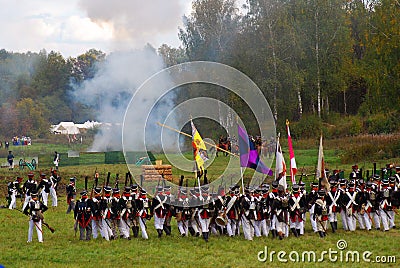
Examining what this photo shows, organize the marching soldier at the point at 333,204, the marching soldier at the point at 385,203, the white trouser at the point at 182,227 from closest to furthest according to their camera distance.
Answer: the white trouser at the point at 182,227
the marching soldier at the point at 333,204
the marching soldier at the point at 385,203

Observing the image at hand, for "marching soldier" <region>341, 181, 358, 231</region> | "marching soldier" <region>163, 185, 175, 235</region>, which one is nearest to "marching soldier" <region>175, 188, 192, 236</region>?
"marching soldier" <region>163, 185, 175, 235</region>

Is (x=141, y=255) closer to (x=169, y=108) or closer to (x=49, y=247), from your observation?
(x=49, y=247)

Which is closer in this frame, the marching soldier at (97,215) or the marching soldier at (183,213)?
the marching soldier at (97,215)

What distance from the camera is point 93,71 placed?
60.8 meters

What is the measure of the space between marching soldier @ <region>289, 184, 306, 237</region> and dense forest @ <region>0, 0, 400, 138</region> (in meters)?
23.8

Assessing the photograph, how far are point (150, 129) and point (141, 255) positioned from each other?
33955 mm

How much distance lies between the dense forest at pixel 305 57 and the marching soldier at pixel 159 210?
25.8 metres

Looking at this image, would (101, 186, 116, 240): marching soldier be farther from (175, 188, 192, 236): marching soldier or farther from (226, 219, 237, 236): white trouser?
(226, 219, 237, 236): white trouser

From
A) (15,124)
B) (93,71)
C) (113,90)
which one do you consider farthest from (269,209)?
(15,124)

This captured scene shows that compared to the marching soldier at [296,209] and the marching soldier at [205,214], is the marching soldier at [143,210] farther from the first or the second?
the marching soldier at [296,209]

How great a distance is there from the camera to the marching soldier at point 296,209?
20281 millimetres

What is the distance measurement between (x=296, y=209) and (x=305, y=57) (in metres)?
37.8

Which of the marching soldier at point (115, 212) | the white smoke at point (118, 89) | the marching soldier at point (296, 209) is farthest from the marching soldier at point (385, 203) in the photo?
the white smoke at point (118, 89)

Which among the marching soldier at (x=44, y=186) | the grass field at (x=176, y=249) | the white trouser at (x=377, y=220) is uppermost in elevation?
the marching soldier at (x=44, y=186)
